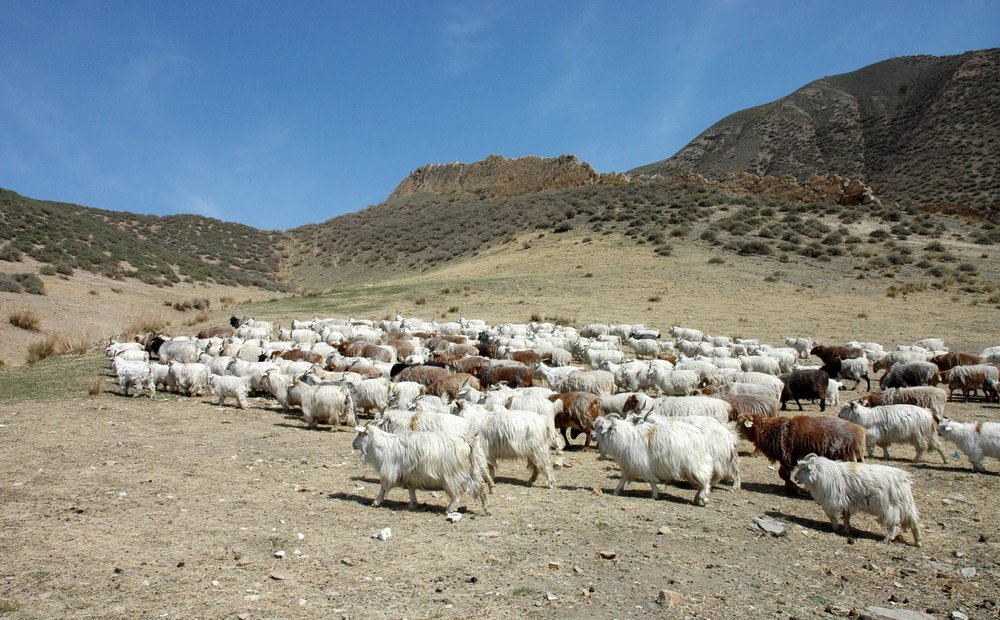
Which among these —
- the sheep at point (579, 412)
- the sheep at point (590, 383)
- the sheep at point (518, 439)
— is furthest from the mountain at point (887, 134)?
the sheep at point (518, 439)

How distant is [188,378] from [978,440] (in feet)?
47.5

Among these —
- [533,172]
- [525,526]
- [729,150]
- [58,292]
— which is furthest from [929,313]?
[729,150]

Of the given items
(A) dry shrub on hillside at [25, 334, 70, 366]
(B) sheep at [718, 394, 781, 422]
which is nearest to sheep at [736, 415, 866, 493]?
(B) sheep at [718, 394, 781, 422]

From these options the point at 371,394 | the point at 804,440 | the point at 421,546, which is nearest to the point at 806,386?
the point at 804,440

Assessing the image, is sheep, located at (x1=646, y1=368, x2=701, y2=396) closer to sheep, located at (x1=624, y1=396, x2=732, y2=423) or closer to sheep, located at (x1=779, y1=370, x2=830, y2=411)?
sheep, located at (x1=779, y1=370, x2=830, y2=411)

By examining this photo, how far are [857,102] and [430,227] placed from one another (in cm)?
6474

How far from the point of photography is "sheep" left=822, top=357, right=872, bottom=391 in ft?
56.1

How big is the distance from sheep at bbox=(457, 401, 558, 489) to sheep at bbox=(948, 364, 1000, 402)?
11.3 m

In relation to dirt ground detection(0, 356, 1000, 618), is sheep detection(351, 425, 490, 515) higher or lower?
higher

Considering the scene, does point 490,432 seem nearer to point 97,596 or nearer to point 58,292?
point 97,596

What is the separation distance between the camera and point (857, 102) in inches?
3526

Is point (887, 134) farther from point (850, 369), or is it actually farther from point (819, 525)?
point (819, 525)

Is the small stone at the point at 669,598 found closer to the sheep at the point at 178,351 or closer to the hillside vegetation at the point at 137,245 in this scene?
Result: the sheep at the point at 178,351

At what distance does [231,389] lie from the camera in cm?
1291
